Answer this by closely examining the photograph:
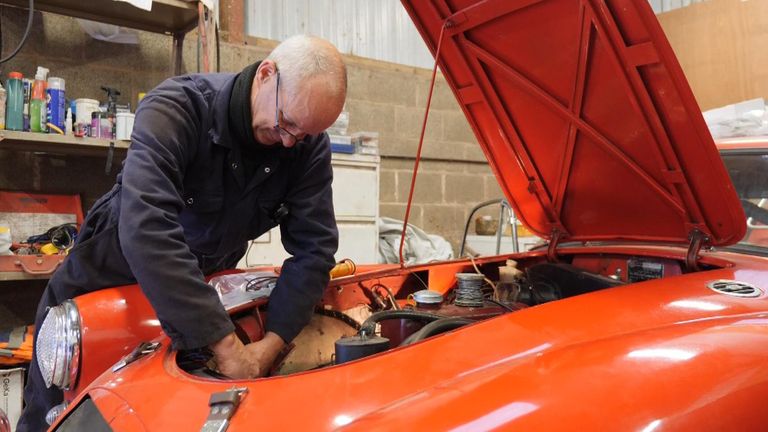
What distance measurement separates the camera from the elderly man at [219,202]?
45.2 inches

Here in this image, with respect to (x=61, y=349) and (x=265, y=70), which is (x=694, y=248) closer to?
(x=265, y=70)

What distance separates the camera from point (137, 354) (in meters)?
1.17

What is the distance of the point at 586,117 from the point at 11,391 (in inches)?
Answer: 111

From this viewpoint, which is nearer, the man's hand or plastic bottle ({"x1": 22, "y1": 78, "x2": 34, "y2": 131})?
the man's hand

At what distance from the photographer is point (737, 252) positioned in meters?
1.56

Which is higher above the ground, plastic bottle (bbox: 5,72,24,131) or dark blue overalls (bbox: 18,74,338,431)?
plastic bottle (bbox: 5,72,24,131)

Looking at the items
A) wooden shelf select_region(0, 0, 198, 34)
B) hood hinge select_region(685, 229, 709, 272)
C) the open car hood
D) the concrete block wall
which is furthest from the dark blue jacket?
the concrete block wall

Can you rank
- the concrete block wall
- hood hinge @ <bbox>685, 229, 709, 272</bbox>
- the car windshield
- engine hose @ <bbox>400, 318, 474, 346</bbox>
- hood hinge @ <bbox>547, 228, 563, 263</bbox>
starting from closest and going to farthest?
engine hose @ <bbox>400, 318, 474, 346</bbox>
hood hinge @ <bbox>685, 229, 709, 272</bbox>
the car windshield
hood hinge @ <bbox>547, 228, 563, 263</bbox>
the concrete block wall

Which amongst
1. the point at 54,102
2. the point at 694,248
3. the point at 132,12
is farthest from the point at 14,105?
the point at 694,248

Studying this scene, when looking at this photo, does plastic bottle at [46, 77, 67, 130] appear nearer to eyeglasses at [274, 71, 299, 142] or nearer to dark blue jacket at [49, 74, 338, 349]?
dark blue jacket at [49, 74, 338, 349]

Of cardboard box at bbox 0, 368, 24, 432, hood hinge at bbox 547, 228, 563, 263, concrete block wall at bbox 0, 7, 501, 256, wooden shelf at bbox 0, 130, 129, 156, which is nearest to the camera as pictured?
hood hinge at bbox 547, 228, 563, 263

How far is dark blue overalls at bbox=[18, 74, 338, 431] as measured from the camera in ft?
3.74

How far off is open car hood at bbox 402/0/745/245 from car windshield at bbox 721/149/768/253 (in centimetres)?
28

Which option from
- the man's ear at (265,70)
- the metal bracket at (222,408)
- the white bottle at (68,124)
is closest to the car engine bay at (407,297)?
the metal bracket at (222,408)
